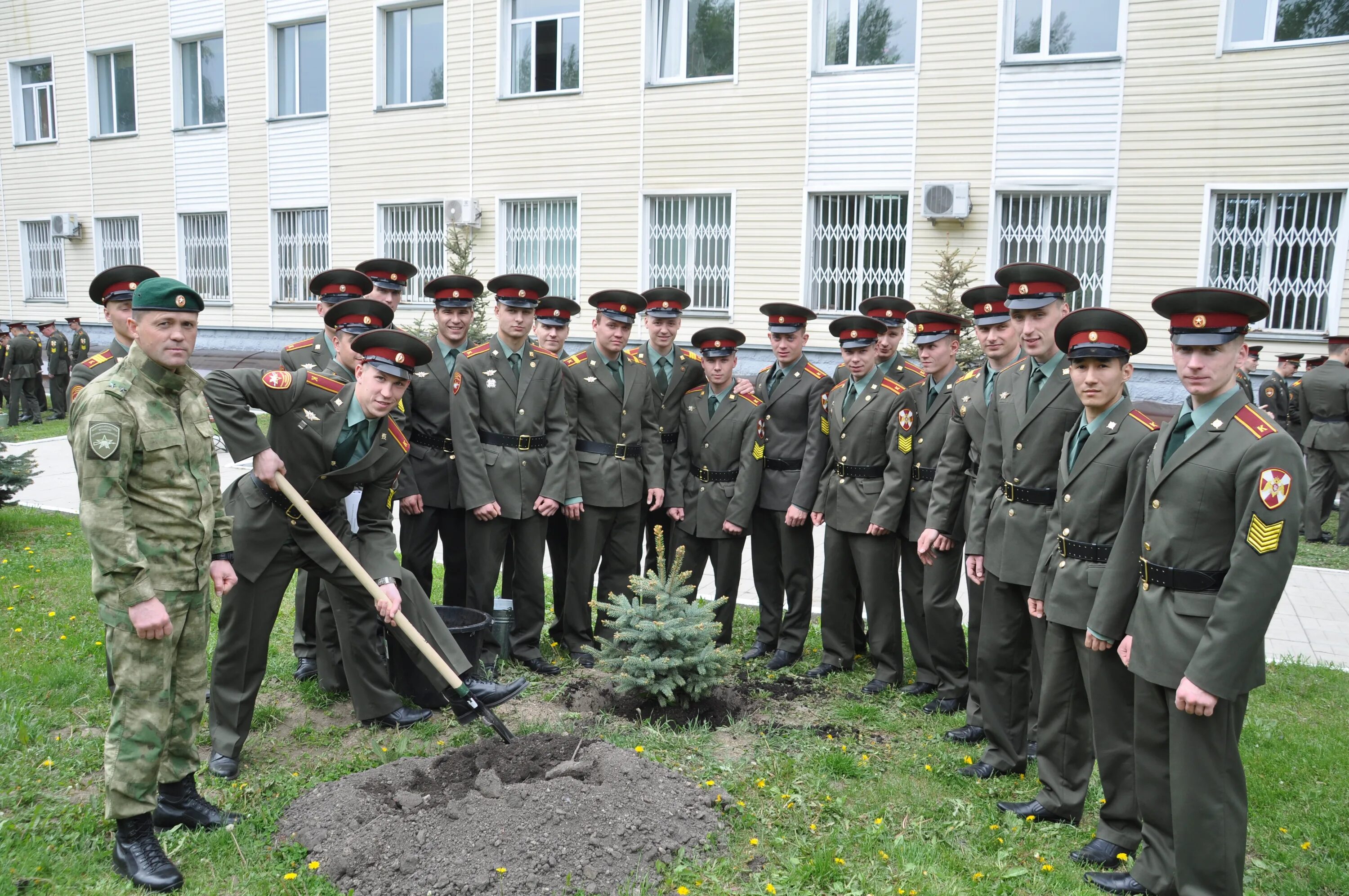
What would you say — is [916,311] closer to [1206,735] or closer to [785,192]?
[1206,735]

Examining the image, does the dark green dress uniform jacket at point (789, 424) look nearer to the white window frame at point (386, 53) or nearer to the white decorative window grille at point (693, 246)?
the white decorative window grille at point (693, 246)

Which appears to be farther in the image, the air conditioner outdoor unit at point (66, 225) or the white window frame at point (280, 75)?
the air conditioner outdoor unit at point (66, 225)

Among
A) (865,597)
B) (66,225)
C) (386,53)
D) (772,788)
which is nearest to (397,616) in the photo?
(772,788)

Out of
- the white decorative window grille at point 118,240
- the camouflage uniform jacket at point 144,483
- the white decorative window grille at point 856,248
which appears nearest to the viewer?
the camouflage uniform jacket at point 144,483

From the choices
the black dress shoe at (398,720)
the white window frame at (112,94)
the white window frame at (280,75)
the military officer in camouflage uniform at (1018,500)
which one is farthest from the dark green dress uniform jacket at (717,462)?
the white window frame at (112,94)

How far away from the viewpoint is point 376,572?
4.90 meters

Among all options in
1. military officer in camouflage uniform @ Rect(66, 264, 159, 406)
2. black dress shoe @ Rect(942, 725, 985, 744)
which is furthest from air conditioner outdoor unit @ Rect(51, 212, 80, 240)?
black dress shoe @ Rect(942, 725, 985, 744)

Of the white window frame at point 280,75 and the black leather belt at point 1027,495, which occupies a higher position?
the white window frame at point 280,75

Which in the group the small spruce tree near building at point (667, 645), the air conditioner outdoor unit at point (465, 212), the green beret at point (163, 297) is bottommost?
the small spruce tree near building at point (667, 645)

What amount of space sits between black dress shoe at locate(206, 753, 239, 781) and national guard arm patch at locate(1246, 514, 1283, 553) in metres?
4.38

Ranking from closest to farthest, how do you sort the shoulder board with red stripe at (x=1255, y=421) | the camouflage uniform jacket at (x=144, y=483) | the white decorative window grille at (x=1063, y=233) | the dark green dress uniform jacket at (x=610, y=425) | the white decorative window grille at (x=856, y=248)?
the shoulder board with red stripe at (x=1255, y=421) → the camouflage uniform jacket at (x=144, y=483) → the dark green dress uniform jacket at (x=610, y=425) → the white decorative window grille at (x=1063, y=233) → the white decorative window grille at (x=856, y=248)

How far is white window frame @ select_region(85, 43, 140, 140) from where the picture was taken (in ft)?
64.2

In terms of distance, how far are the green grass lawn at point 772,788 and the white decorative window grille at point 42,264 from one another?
18325 millimetres

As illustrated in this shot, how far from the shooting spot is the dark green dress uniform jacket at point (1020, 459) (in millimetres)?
4609
